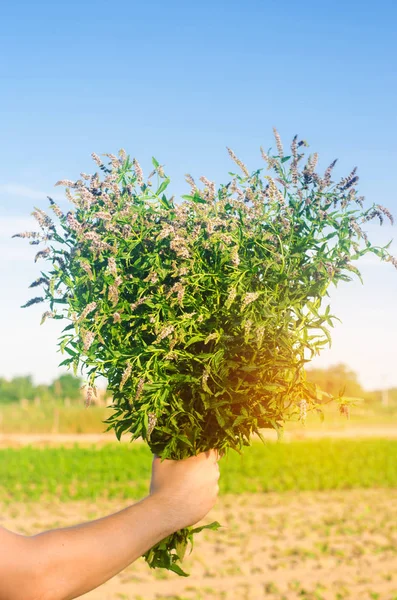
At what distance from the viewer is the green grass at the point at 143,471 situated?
19.0 meters

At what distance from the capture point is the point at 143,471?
2184 cm

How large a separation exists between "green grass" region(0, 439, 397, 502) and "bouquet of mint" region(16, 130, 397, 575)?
645 inches

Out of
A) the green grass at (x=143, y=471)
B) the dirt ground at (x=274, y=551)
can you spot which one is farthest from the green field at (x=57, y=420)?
the dirt ground at (x=274, y=551)

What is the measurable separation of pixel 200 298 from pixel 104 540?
93cm

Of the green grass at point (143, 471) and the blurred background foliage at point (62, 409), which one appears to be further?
the blurred background foliage at point (62, 409)

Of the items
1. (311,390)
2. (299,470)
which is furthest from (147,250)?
(299,470)

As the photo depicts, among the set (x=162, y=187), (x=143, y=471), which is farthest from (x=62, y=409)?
(x=162, y=187)

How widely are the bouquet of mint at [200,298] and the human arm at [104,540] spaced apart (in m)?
0.10

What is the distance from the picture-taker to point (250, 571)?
1086cm

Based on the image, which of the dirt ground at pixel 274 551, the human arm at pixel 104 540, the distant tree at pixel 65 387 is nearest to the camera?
the human arm at pixel 104 540

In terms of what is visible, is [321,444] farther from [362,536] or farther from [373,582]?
[373,582]

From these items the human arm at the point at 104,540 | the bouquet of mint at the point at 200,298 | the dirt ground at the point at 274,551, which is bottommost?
the dirt ground at the point at 274,551

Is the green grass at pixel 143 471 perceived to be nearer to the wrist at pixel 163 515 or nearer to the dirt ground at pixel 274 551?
the dirt ground at pixel 274 551

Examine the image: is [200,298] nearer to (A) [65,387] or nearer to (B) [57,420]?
(B) [57,420]
